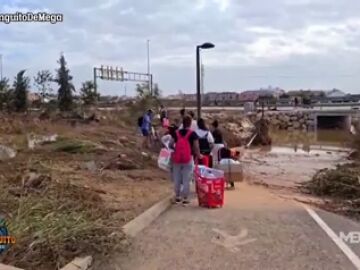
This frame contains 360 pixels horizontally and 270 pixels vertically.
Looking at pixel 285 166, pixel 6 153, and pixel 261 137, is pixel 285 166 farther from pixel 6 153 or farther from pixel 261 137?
pixel 261 137

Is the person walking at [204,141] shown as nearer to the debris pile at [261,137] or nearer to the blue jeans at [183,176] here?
the blue jeans at [183,176]

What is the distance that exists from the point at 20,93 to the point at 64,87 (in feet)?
12.3

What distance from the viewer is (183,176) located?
37.9 ft

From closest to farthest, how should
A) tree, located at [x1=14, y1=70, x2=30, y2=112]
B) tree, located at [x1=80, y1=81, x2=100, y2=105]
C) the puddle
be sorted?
the puddle
tree, located at [x1=14, y1=70, x2=30, y2=112]
tree, located at [x1=80, y1=81, x2=100, y2=105]

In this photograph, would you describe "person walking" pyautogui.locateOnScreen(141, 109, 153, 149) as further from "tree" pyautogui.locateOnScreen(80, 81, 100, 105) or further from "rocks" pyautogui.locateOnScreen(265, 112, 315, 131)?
"rocks" pyautogui.locateOnScreen(265, 112, 315, 131)

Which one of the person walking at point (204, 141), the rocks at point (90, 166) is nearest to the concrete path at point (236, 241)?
the person walking at point (204, 141)

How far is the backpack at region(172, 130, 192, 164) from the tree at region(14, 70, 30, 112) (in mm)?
39445

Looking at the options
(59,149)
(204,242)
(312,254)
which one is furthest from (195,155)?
(59,149)

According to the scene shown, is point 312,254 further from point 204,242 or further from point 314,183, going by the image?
point 314,183

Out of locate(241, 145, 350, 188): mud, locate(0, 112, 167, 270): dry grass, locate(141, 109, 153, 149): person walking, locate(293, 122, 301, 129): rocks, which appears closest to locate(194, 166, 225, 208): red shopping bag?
locate(0, 112, 167, 270): dry grass

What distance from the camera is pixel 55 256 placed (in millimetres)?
6855

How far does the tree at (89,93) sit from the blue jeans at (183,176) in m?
45.8

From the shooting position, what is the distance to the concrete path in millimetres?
7320

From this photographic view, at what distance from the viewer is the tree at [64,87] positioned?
50.9m
